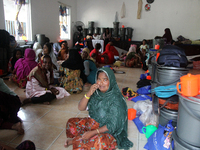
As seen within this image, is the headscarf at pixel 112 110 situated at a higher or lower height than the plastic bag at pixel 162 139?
higher

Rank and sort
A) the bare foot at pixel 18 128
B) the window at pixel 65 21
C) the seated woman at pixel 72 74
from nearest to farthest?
the bare foot at pixel 18 128
the seated woman at pixel 72 74
the window at pixel 65 21

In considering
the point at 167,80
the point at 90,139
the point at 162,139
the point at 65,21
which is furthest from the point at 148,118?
the point at 65,21

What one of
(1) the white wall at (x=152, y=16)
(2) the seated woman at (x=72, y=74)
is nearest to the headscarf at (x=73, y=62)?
(2) the seated woman at (x=72, y=74)

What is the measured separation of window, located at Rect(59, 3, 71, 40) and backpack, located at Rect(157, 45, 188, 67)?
294 inches

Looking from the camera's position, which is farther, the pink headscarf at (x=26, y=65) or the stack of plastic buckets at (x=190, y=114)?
the pink headscarf at (x=26, y=65)

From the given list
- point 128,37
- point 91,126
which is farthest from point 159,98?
point 128,37

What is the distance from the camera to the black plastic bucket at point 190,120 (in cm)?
107

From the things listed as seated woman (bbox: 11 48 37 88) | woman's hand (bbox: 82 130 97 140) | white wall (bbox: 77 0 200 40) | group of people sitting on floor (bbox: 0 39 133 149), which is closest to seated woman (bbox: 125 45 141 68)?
group of people sitting on floor (bbox: 0 39 133 149)

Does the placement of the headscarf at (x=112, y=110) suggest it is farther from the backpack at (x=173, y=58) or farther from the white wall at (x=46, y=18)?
the white wall at (x=46, y=18)

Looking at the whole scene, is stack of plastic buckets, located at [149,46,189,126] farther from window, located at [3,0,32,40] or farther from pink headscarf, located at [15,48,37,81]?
window, located at [3,0,32,40]

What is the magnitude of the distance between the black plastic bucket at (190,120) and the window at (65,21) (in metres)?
8.49

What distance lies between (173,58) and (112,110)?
49.8 inches

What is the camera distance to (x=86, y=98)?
5.00ft

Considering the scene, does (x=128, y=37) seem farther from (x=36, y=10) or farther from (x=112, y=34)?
(x=36, y=10)
